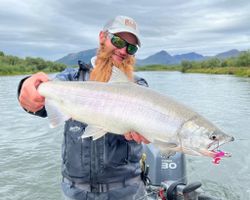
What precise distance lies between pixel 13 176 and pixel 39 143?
3341 millimetres

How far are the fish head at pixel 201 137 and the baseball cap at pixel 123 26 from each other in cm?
111

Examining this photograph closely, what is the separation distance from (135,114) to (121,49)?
868 mm

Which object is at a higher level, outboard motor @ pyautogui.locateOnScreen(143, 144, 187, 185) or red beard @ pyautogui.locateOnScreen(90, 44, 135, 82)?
red beard @ pyautogui.locateOnScreen(90, 44, 135, 82)

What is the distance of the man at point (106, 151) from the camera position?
3.19 meters

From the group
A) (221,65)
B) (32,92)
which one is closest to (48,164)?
(32,92)

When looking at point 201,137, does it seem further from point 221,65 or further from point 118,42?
point 221,65

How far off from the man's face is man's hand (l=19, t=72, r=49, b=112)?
651mm

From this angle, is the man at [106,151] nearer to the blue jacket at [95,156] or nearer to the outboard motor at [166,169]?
the blue jacket at [95,156]

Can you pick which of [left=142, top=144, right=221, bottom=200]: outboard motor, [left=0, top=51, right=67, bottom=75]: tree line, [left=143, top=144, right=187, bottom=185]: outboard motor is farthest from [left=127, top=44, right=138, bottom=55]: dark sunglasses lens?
[left=0, top=51, right=67, bottom=75]: tree line

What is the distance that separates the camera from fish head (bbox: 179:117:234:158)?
8.04 ft

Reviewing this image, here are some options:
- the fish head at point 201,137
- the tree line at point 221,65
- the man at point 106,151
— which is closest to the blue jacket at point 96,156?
the man at point 106,151

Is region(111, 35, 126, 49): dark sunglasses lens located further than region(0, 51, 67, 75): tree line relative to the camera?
No

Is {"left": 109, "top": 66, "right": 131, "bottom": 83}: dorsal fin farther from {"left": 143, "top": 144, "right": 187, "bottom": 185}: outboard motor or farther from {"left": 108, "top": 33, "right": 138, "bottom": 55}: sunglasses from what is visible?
{"left": 143, "top": 144, "right": 187, "bottom": 185}: outboard motor

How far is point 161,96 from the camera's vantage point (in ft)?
8.58
